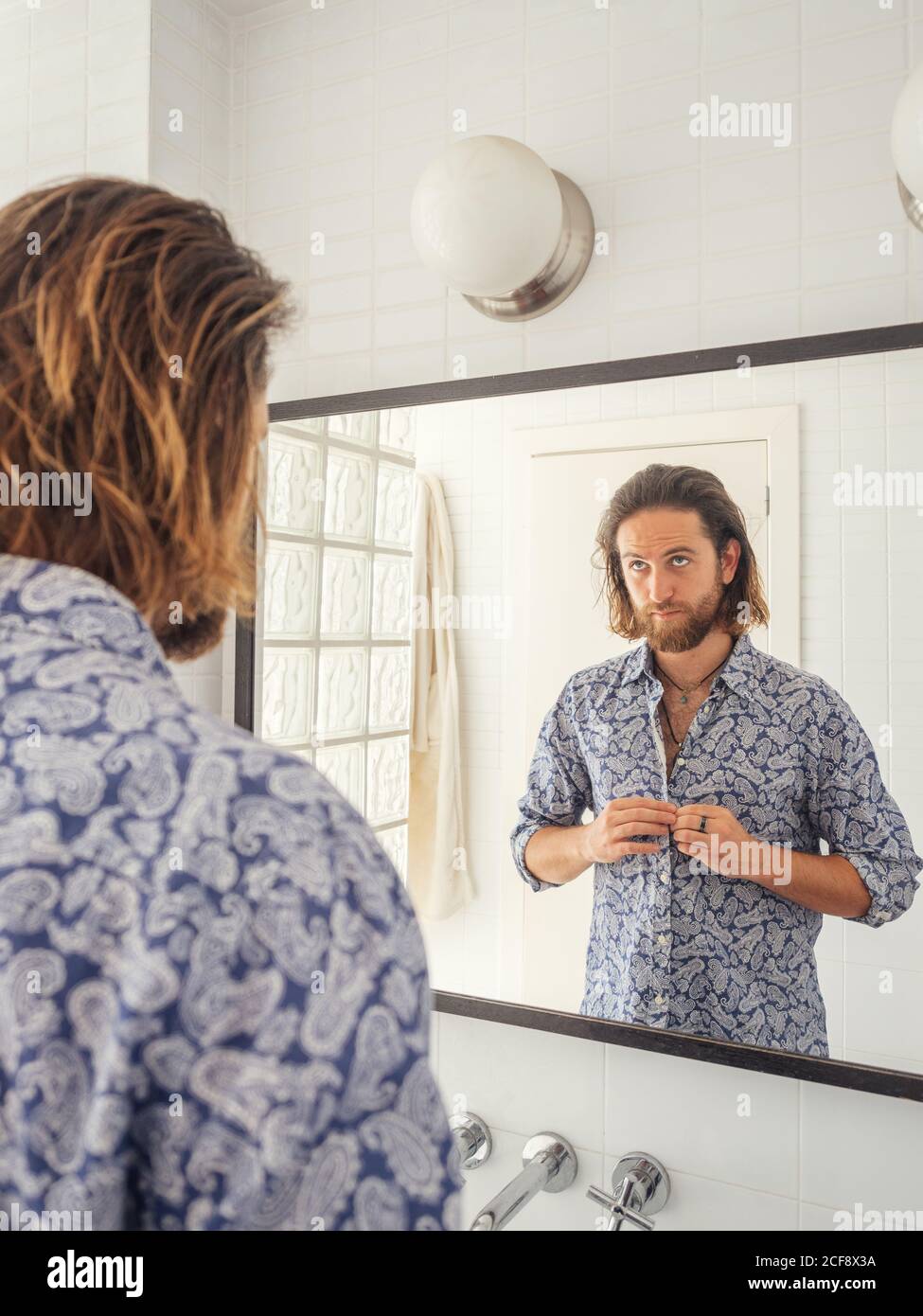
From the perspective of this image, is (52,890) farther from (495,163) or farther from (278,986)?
(495,163)

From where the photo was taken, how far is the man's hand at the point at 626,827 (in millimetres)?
1055

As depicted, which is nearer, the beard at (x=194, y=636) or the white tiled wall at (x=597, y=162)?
the beard at (x=194, y=636)

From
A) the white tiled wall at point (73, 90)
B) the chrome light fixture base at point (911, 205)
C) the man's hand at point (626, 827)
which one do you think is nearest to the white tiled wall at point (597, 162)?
the chrome light fixture base at point (911, 205)

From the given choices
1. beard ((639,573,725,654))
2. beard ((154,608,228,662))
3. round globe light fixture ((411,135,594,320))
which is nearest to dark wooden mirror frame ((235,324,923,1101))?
round globe light fixture ((411,135,594,320))

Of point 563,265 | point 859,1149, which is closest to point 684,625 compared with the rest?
point 563,265

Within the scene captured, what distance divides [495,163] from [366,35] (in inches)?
17.6

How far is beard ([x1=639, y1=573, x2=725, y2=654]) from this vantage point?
105 centimetres

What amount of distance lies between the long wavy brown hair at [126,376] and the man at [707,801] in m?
0.65

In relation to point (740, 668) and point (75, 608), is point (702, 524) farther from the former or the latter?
point (75, 608)

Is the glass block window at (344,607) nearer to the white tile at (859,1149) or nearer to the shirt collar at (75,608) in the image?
the white tile at (859,1149)

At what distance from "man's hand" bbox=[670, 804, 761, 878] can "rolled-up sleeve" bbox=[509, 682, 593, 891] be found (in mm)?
124

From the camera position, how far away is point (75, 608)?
432 millimetres

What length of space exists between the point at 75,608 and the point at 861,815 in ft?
2.65

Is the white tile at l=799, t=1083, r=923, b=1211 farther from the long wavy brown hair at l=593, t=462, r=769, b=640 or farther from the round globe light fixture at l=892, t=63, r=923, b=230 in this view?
the round globe light fixture at l=892, t=63, r=923, b=230
